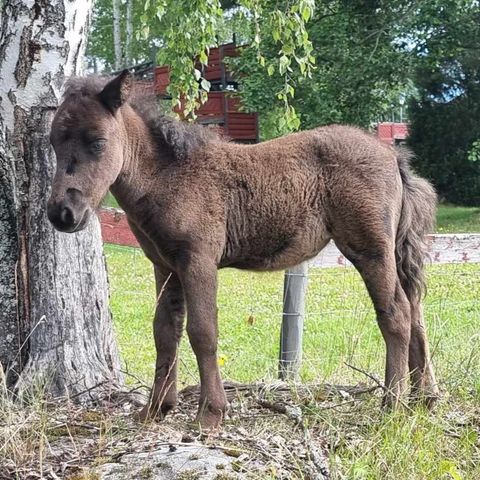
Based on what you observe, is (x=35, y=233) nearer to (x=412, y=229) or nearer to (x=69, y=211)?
(x=69, y=211)

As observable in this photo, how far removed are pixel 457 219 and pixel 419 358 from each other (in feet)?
60.9

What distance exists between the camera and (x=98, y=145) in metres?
3.72

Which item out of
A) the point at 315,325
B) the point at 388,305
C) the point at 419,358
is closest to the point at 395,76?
the point at 315,325

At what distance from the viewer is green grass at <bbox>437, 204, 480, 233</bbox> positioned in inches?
793

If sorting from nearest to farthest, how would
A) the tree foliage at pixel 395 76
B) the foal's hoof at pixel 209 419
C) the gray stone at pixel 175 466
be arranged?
the gray stone at pixel 175 466, the foal's hoof at pixel 209 419, the tree foliage at pixel 395 76

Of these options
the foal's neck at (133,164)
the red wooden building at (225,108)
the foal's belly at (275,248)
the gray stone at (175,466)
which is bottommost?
the gray stone at (175,466)

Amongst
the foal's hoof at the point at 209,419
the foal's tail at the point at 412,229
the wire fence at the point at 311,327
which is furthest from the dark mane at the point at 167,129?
the wire fence at the point at 311,327

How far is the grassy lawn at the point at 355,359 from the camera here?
376cm

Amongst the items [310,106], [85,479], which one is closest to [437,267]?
Answer: [85,479]

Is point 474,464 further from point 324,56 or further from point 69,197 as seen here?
point 324,56

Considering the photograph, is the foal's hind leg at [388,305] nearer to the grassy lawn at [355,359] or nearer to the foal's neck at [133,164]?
the grassy lawn at [355,359]

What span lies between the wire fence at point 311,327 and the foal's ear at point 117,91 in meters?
1.91

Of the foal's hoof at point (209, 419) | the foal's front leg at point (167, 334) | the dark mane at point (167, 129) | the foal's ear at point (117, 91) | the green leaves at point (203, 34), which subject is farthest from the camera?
the green leaves at point (203, 34)

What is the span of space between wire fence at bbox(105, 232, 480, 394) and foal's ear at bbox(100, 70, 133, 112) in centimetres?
191
